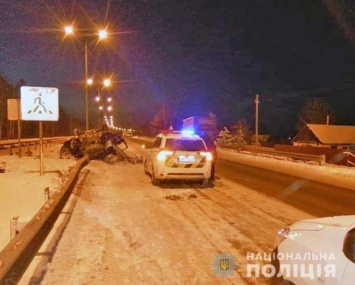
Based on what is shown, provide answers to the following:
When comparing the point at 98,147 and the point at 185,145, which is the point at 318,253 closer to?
the point at 185,145

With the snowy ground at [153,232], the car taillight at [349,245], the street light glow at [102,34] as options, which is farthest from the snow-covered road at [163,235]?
the street light glow at [102,34]

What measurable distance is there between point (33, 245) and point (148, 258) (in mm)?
1628

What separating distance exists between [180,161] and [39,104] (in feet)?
17.2

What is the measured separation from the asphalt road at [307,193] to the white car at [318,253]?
6289 millimetres

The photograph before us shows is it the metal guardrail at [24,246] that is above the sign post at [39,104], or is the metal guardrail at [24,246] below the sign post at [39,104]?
below

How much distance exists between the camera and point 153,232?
7.92m

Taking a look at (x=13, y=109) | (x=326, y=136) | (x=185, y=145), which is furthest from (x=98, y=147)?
(x=326, y=136)

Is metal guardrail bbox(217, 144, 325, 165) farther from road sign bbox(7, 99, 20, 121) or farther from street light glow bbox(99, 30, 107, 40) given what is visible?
road sign bbox(7, 99, 20, 121)

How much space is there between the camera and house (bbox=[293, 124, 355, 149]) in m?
78.4

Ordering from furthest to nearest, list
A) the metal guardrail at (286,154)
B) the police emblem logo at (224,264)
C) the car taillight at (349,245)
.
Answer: the metal guardrail at (286,154), the police emblem logo at (224,264), the car taillight at (349,245)

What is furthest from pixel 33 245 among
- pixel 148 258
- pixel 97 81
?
pixel 97 81

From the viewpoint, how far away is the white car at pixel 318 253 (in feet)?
9.92

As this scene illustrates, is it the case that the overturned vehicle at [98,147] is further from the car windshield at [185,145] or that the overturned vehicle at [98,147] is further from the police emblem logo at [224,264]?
the police emblem logo at [224,264]

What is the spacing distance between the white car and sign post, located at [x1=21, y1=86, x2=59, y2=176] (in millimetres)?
11945
